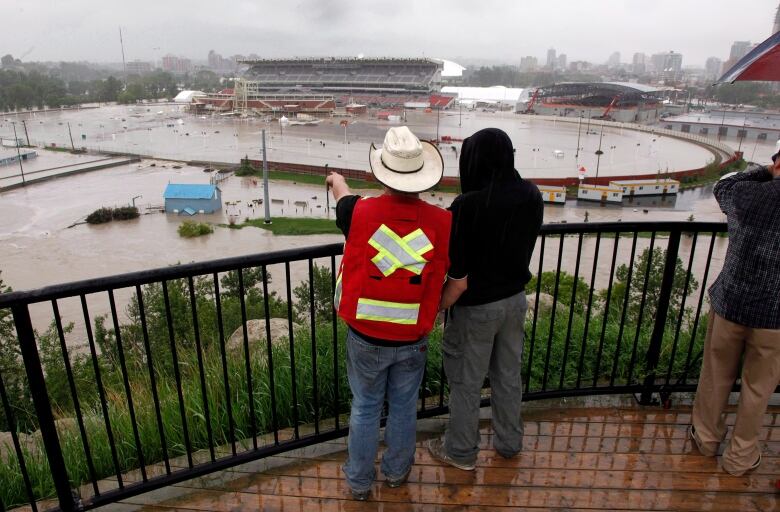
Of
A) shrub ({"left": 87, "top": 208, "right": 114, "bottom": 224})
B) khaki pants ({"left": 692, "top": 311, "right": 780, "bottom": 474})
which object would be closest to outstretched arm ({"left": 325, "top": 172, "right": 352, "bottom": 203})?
khaki pants ({"left": 692, "top": 311, "right": 780, "bottom": 474})

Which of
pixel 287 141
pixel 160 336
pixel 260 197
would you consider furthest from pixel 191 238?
pixel 287 141

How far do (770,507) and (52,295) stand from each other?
2.58 m

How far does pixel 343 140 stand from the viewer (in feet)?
153

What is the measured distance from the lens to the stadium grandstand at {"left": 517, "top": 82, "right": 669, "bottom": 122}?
72.5 meters

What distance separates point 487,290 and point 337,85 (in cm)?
9251

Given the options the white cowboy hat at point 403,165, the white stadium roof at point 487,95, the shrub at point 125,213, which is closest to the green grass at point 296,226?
the shrub at point 125,213

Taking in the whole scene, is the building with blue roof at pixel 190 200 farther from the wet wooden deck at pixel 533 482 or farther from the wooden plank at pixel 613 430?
the wooden plank at pixel 613 430

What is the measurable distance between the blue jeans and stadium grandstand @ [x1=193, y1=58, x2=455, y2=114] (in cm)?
7506

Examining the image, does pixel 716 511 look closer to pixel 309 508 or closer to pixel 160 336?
pixel 309 508

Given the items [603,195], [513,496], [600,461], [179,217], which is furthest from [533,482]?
[603,195]

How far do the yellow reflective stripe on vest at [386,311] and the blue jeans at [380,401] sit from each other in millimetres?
138

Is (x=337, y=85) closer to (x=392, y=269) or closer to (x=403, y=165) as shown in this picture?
(x=403, y=165)

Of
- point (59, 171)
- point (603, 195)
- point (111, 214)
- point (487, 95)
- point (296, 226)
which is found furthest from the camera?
point (487, 95)

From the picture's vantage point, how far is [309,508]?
77.2 inches
